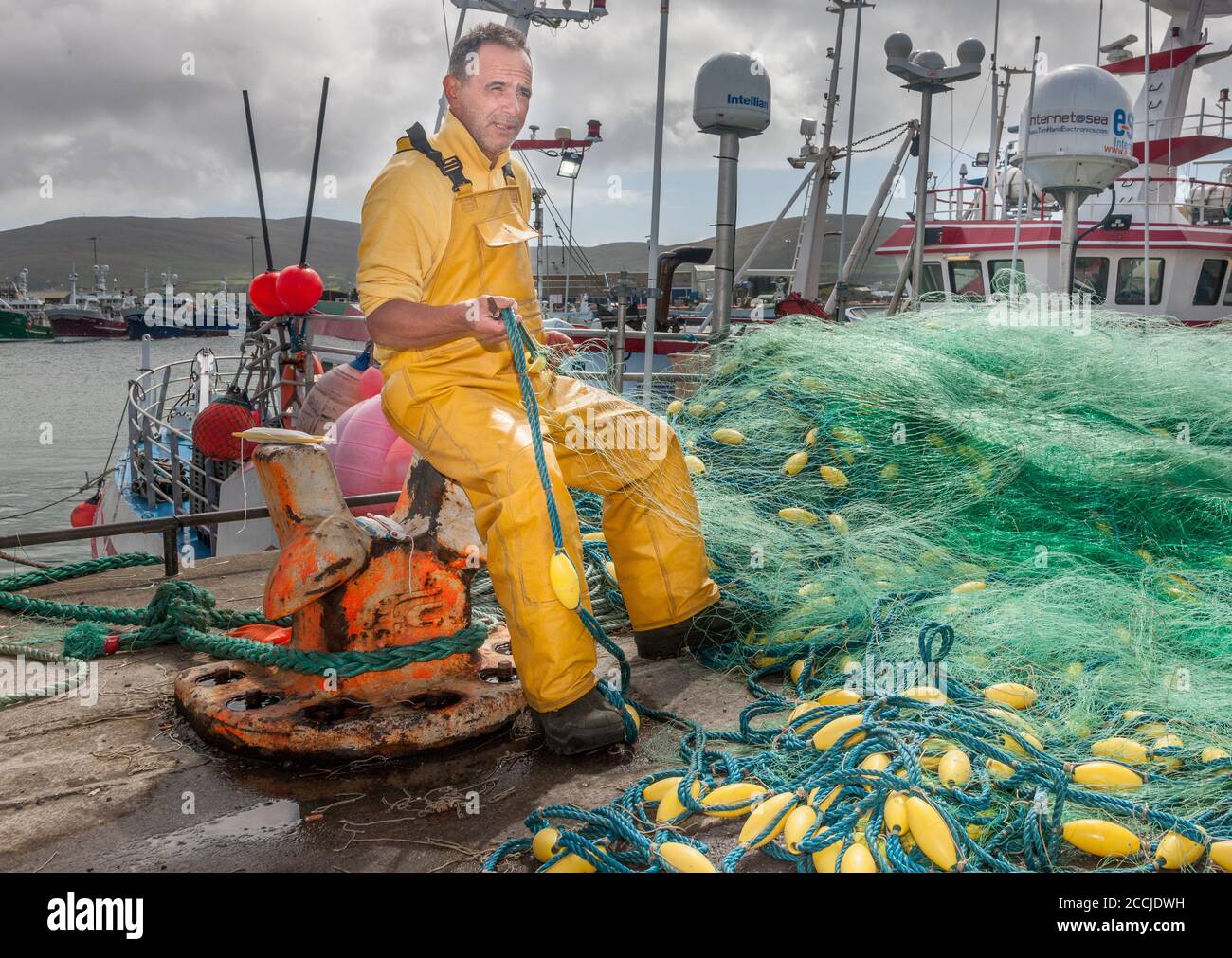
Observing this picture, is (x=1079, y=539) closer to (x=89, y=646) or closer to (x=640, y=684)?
(x=640, y=684)

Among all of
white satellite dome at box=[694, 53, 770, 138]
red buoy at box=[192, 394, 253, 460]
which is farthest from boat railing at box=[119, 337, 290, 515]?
white satellite dome at box=[694, 53, 770, 138]

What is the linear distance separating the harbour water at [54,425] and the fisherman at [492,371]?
280cm

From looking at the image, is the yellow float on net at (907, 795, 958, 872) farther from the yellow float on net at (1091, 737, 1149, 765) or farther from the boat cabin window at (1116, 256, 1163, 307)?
the boat cabin window at (1116, 256, 1163, 307)

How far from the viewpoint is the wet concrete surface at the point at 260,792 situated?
2428mm

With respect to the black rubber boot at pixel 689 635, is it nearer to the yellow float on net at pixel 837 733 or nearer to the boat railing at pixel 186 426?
the yellow float on net at pixel 837 733

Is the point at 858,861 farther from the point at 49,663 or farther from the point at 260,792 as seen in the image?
the point at 49,663

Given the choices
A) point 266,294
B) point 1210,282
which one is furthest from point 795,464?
point 1210,282

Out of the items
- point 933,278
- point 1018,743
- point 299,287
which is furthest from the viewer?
point 933,278

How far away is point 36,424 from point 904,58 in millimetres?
32177

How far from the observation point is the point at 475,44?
3.10 metres

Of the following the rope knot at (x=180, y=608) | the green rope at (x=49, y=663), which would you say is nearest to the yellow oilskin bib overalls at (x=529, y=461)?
the rope knot at (x=180, y=608)

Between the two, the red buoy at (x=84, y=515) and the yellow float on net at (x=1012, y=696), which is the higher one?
the yellow float on net at (x=1012, y=696)

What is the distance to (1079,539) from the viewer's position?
13.2 ft

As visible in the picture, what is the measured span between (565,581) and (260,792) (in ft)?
3.34
